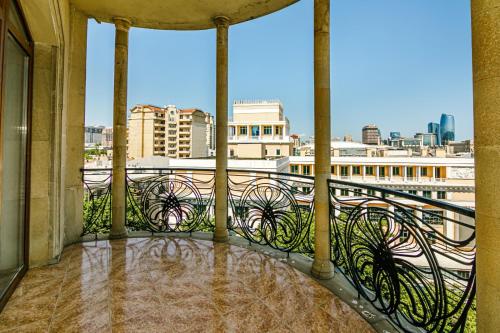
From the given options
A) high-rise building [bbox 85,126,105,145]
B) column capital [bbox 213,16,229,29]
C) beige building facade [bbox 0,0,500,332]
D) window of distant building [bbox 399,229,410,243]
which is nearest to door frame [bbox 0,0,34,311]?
beige building facade [bbox 0,0,500,332]

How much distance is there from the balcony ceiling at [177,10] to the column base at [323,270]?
3.40 m

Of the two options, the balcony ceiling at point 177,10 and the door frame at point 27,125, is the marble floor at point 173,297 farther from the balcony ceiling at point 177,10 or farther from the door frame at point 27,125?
the balcony ceiling at point 177,10

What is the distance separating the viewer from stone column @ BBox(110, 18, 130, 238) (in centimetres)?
384

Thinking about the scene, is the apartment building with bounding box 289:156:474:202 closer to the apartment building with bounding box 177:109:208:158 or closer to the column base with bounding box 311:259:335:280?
the column base with bounding box 311:259:335:280

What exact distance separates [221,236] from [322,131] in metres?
2.20

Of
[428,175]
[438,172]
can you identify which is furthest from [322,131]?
[428,175]

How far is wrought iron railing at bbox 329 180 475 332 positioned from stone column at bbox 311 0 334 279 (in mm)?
142

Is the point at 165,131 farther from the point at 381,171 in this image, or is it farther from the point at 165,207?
the point at 165,207

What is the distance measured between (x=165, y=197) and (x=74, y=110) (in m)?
1.88

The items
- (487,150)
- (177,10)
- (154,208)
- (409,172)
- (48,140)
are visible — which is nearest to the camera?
(487,150)

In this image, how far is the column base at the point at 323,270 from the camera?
2619mm

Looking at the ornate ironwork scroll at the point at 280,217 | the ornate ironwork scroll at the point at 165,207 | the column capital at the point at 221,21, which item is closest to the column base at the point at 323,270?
the ornate ironwork scroll at the point at 280,217

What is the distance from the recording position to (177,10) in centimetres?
367

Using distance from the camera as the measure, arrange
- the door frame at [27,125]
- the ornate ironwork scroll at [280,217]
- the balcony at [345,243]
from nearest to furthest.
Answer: the balcony at [345,243]
the door frame at [27,125]
the ornate ironwork scroll at [280,217]
